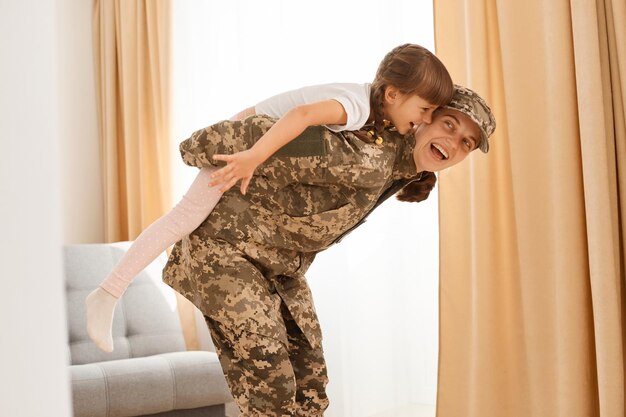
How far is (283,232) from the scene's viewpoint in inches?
66.8

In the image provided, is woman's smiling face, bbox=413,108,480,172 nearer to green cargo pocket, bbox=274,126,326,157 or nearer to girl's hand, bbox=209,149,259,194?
green cargo pocket, bbox=274,126,326,157

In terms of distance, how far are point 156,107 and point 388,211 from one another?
1.69m

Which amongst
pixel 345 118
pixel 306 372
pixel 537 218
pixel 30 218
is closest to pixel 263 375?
pixel 306 372

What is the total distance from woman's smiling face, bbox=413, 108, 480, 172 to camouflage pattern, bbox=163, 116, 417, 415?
41mm

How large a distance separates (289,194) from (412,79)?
1.26ft

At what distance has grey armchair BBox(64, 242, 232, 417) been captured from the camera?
109 inches

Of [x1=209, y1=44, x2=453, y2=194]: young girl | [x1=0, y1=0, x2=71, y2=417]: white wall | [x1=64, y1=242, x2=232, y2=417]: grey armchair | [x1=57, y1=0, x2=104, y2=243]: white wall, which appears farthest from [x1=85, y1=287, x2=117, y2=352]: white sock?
[x1=57, y1=0, x2=104, y2=243]: white wall

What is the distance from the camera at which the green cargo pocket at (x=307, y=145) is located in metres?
1.61

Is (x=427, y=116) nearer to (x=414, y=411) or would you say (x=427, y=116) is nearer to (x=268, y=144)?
(x=268, y=144)

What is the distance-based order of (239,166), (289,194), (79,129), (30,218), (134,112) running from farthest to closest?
(79,129) → (134,112) → (289,194) → (239,166) → (30,218)

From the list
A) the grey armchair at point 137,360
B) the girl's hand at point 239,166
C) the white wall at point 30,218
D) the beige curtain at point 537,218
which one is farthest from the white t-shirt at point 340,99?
the grey armchair at point 137,360

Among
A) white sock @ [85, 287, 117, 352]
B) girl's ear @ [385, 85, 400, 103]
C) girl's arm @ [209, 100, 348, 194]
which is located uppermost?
girl's ear @ [385, 85, 400, 103]

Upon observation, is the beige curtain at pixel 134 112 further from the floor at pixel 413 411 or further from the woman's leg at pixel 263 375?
the woman's leg at pixel 263 375

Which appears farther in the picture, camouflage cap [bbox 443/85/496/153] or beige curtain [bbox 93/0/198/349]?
beige curtain [bbox 93/0/198/349]
